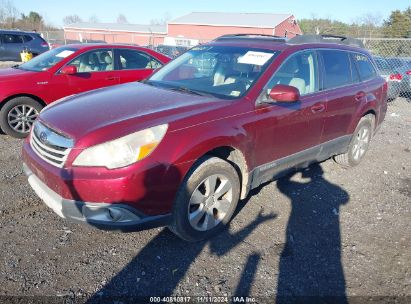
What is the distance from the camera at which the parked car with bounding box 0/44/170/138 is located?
5.73 m

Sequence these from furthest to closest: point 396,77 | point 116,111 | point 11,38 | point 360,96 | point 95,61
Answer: point 11,38 → point 396,77 → point 95,61 → point 360,96 → point 116,111

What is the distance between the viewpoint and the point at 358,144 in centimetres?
539

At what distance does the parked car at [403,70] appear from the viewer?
38.2 feet

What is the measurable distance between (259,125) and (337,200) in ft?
5.64

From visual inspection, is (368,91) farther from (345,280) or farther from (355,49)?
(345,280)

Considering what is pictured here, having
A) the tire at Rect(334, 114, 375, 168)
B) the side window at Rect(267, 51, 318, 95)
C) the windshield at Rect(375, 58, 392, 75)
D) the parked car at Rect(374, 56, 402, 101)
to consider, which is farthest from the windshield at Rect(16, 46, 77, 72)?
the windshield at Rect(375, 58, 392, 75)

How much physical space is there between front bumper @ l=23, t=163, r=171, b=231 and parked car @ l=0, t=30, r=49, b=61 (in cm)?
1640

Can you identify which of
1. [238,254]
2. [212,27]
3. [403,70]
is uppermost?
[212,27]

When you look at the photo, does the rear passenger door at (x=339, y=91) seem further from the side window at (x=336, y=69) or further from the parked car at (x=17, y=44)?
the parked car at (x=17, y=44)

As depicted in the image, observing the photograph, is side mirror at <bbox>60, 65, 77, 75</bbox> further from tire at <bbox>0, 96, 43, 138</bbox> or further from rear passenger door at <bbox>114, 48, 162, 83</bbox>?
rear passenger door at <bbox>114, 48, 162, 83</bbox>

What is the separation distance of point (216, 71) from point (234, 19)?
44822 millimetres

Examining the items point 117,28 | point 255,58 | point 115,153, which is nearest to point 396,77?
point 255,58

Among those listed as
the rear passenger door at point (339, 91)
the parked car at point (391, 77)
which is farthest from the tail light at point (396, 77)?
the rear passenger door at point (339, 91)

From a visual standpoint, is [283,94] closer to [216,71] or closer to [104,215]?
[216,71]
